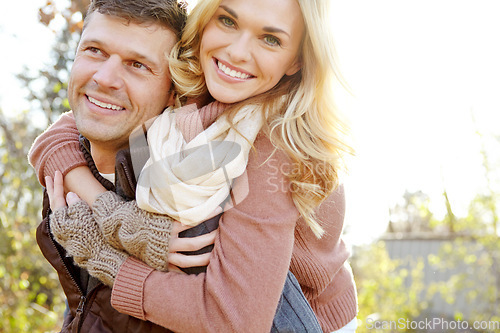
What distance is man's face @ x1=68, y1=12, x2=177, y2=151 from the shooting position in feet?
7.67

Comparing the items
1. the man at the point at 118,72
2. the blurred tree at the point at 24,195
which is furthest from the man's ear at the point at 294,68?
the blurred tree at the point at 24,195

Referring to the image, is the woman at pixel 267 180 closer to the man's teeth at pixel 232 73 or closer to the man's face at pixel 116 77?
the man's teeth at pixel 232 73

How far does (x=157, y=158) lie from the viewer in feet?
6.50

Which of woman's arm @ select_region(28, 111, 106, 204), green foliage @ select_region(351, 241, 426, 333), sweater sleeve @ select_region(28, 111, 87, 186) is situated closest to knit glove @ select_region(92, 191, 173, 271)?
woman's arm @ select_region(28, 111, 106, 204)

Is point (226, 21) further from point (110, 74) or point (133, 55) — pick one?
point (110, 74)

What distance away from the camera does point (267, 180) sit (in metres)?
1.94

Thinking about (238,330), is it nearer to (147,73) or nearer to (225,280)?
(225,280)

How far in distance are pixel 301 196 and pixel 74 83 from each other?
1.18 m

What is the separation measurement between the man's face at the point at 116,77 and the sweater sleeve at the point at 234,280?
0.73 meters

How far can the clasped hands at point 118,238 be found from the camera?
1.90 metres

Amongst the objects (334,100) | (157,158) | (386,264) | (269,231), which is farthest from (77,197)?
(386,264)

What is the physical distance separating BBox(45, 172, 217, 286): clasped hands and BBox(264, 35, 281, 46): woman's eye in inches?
32.9

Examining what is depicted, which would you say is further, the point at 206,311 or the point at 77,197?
the point at 77,197

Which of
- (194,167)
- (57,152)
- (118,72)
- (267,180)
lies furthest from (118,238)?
(118,72)
